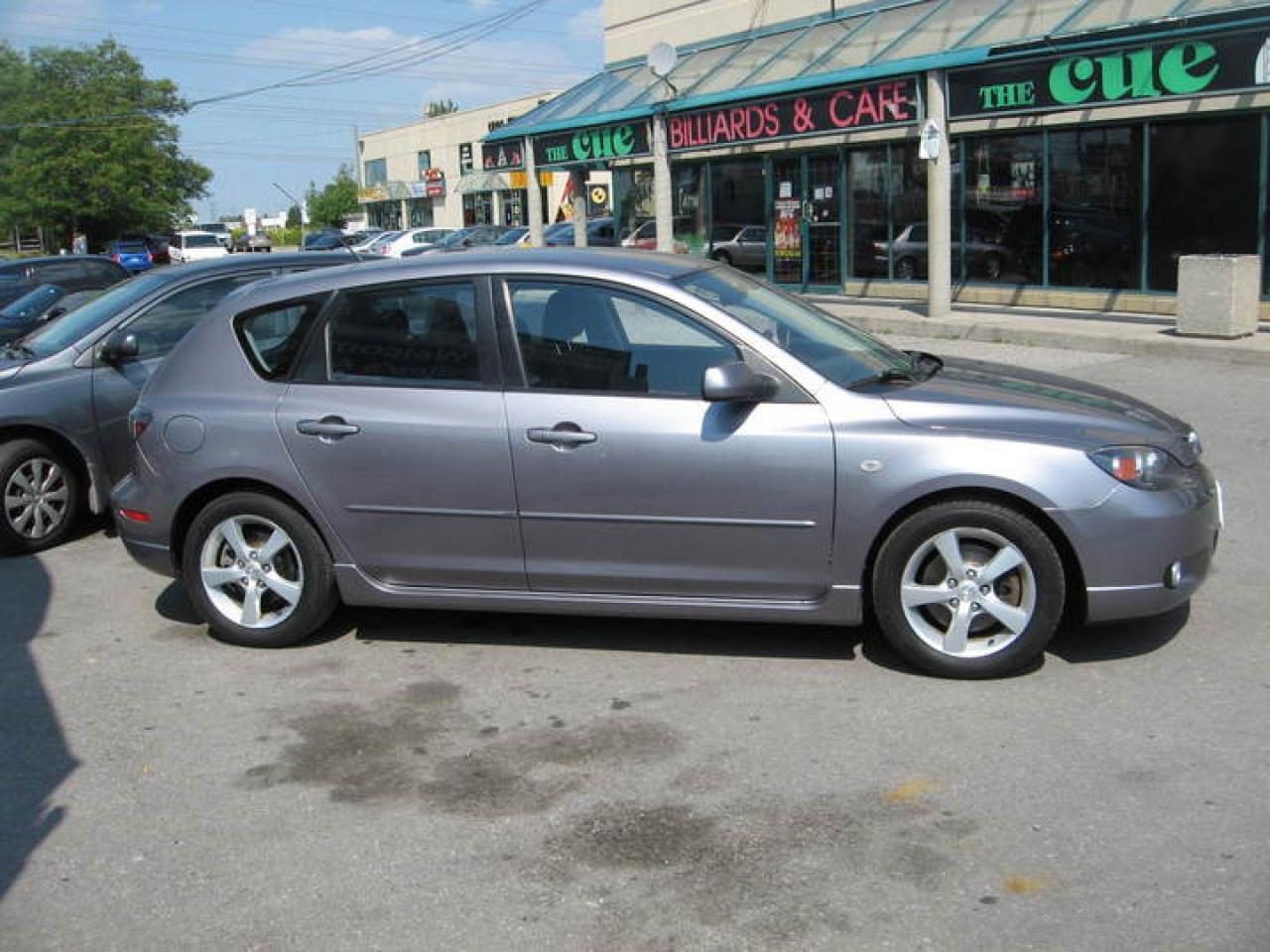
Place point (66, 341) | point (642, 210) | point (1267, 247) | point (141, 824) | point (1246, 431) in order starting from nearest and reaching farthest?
1. point (141, 824)
2. point (66, 341)
3. point (1246, 431)
4. point (1267, 247)
5. point (642, 210)

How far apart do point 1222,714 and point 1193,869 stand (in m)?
1.21

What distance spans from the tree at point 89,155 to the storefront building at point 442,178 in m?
11.6

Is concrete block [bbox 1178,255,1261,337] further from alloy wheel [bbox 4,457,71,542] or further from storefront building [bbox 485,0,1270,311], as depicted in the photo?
alloy wheel [bbox 4,457,71,542]

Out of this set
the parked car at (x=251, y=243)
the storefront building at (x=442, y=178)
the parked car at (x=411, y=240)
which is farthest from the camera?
the parked car at (x=251, y=243)

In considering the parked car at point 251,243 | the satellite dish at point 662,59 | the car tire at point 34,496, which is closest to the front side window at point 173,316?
the car tire at point 34,496

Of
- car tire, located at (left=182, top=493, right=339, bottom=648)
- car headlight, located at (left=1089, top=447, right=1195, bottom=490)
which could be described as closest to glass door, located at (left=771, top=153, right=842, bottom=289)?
car headlight, located at (left=1089, top=447, right=1195, bottom=490)

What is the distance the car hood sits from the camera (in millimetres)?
4918

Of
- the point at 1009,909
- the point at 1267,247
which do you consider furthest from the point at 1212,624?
the point at 1267,247

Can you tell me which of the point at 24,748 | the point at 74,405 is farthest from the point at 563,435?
the point at 74,405

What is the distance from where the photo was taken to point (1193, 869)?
140 inches

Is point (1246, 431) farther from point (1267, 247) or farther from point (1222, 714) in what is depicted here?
point (1267, 247)

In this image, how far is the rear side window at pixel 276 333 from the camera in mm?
5672

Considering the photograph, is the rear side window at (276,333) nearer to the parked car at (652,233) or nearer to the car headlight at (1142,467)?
the car headlight at (1142,467)

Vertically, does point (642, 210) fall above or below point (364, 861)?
above
